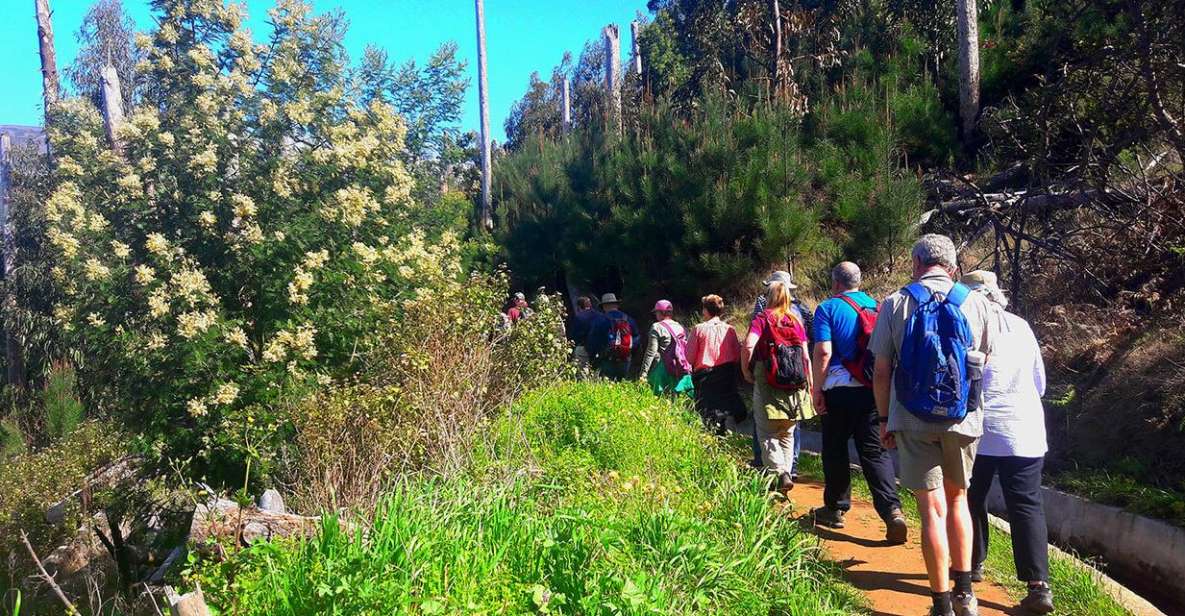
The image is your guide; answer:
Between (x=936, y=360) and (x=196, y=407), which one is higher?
(x=936, y=360)

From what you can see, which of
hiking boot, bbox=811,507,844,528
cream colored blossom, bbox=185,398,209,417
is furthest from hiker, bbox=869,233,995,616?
cream colored blossom, bbox=185,398,209,417

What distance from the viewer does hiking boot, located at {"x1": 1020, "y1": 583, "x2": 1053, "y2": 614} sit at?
4.20 metres

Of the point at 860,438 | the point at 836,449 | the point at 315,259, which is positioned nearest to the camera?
the point at 860,438

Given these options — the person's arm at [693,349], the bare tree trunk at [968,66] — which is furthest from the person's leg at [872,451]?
the bare tree trunk at [968,66]

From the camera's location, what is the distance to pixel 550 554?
139 inches

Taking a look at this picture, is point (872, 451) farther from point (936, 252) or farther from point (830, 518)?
point (936, 252)

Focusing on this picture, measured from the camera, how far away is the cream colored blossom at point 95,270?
6.89 metres

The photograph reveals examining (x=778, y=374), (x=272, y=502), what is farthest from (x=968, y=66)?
(x=272, y=502)

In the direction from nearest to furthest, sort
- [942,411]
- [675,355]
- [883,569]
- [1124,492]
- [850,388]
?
1. [942,411]
2. [883,569]
3. [850,388]
4. [1124,492]
5. [675,355]

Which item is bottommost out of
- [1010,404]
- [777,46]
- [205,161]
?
[1010,404]

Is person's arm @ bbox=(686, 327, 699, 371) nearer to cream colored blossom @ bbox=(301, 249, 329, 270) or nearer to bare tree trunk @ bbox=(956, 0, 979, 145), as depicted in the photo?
cream colored blossom @ bbox=(301, 249, 329, 270)

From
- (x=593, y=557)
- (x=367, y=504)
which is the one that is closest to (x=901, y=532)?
(x=593, y=557)

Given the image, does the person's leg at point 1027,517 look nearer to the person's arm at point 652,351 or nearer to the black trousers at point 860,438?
the black trousers at point 860,438

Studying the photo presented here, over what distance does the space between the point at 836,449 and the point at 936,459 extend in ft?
4.46
